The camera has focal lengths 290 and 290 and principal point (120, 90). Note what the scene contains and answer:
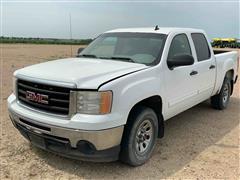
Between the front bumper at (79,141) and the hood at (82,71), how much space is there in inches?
21.2

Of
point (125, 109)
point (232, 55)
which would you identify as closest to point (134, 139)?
point (125, 109)

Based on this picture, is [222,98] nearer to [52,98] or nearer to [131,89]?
[131,89]

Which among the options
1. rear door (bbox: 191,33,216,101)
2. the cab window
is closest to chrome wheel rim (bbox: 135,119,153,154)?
the cab window

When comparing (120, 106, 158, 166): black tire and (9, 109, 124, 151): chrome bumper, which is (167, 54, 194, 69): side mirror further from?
(9, 109, 124, 151): chrome bumper

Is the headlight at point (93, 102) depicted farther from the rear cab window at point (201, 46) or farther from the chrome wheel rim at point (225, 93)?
the chrome wheel rim at point (225, 93)

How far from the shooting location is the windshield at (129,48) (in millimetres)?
4430

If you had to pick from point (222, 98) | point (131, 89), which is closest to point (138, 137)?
point (131, 89)

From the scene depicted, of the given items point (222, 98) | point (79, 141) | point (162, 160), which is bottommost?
point (162, 160)

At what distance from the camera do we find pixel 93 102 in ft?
10.8

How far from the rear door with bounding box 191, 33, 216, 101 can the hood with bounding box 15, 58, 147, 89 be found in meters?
1.70

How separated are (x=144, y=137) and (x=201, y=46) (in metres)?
2.56

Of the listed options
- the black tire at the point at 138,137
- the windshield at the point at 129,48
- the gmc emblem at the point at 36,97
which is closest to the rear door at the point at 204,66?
the windshield at the point at 129,48

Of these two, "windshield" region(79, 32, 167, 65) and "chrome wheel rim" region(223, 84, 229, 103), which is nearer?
"windshield" region(79, 32, 167, 65)

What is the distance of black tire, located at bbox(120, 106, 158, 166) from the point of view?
3639 mm
